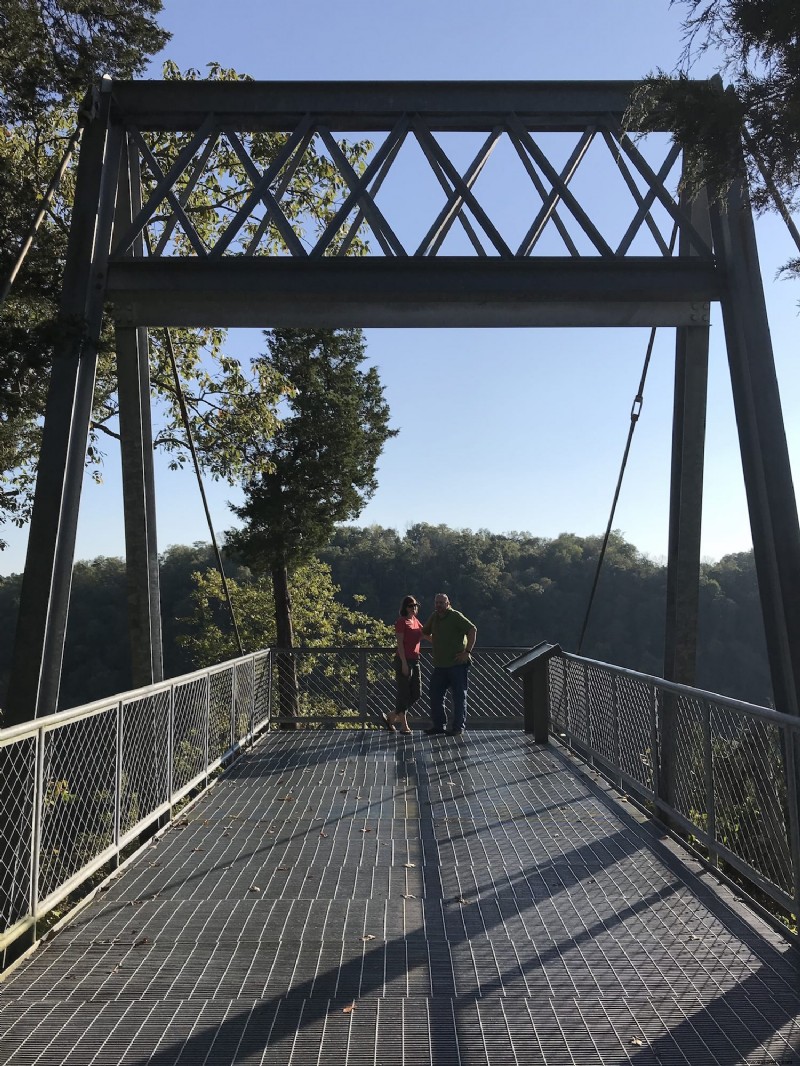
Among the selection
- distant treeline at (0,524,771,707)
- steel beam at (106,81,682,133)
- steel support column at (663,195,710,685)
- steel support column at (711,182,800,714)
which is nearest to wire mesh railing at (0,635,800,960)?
steel support column at (663,195,710,685)

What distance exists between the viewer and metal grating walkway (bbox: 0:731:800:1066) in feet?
12.0

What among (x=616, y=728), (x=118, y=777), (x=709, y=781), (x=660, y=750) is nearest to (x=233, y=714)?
(x=616, y=728)

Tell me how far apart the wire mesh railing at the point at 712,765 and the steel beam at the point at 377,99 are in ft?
14.3

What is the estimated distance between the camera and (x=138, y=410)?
9.12 meters

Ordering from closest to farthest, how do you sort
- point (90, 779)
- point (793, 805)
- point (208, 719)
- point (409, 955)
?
1. point (409, 955)
2. point (793, 805)
3. point (90, 779)
4. point (208, 719)

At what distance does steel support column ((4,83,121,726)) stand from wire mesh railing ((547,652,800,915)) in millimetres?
4183

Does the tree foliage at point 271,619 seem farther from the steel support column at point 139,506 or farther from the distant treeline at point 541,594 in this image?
the steel support column at point 139,506

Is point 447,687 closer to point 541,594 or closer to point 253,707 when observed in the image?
point 253,707

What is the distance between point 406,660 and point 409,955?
8.34m

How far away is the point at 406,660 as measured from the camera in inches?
510

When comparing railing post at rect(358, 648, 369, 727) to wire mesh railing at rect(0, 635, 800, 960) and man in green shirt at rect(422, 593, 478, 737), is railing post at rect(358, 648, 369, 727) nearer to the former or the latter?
man in green shirt at rect(422, 593, 478, 737)

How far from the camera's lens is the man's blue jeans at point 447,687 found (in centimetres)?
1254

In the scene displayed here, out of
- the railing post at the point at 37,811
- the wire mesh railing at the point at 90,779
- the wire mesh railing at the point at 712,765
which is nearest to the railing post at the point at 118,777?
the wire mesh railing at the point at 90,779

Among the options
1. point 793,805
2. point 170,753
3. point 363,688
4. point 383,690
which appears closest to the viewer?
point 793,805
